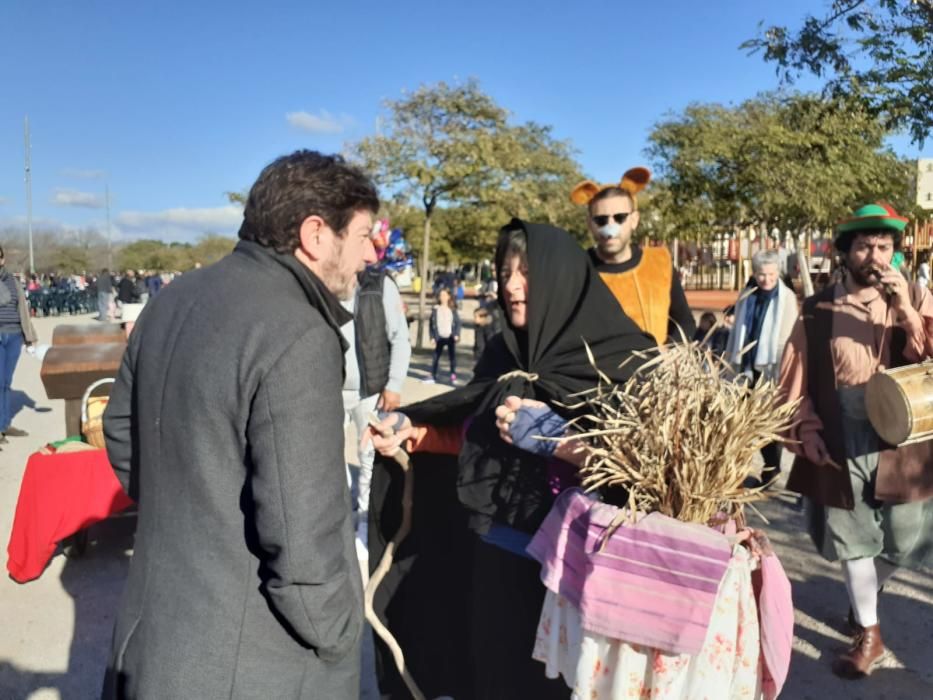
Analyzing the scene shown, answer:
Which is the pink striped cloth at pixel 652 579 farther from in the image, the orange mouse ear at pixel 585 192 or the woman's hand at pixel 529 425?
the orange mouse ear at pixel 585 192

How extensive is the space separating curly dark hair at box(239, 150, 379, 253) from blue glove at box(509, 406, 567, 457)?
0.83m

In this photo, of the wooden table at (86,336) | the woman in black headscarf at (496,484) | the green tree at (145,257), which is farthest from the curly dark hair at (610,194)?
the green tree at (145,257)

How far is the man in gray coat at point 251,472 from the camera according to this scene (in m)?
1.54

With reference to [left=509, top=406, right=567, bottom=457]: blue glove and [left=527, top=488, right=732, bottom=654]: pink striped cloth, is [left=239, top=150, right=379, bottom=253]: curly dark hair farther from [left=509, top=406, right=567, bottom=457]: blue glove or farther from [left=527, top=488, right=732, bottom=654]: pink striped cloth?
[left=527, top=488, right=732, bottom=654]: pink striped cloth

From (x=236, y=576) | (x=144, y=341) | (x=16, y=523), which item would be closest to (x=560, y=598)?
(x=236, y=576)

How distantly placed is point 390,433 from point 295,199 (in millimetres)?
1230

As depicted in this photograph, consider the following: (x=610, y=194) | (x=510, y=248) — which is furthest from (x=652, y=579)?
(x=610, y=194)

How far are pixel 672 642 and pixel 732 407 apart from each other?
1.87 ft

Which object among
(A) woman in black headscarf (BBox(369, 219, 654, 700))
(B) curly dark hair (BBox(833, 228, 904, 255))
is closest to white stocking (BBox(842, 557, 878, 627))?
(B) curly dark hair (BBox(833, 228, 904, 255))

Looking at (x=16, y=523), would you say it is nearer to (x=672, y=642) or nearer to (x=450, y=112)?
(x=672, y=642)

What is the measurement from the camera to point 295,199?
1.70 m

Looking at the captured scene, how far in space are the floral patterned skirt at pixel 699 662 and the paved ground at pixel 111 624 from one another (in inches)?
63.8

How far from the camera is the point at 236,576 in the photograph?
1611mm

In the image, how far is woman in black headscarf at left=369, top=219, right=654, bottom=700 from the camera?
7.92 feet
